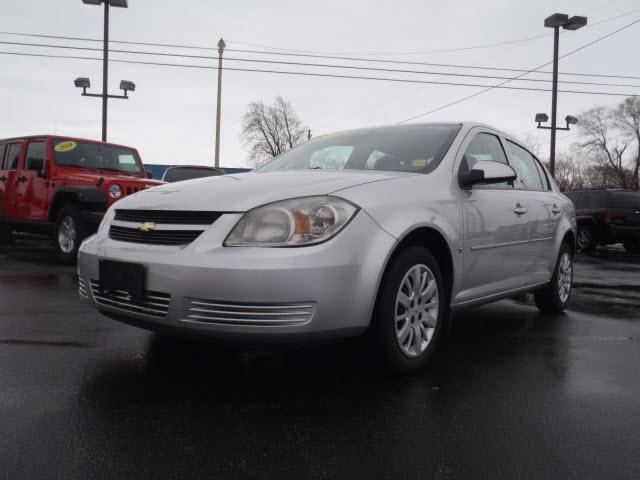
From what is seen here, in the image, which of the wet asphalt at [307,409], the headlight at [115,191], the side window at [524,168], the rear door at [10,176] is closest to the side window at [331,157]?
the wet asphalt at [307,409]

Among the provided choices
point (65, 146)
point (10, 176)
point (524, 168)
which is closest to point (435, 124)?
point (524, 168)

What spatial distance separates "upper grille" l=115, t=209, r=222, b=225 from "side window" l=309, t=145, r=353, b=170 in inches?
54.0

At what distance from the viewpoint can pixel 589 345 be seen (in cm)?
416

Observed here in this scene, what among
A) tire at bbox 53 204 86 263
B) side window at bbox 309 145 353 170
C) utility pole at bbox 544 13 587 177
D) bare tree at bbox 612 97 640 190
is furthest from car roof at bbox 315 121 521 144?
bare tree at bbox 612 97 640 190

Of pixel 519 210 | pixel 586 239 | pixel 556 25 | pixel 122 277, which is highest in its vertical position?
pixel 556 25

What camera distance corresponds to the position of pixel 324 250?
2.71 meters

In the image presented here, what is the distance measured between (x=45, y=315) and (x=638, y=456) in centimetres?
418

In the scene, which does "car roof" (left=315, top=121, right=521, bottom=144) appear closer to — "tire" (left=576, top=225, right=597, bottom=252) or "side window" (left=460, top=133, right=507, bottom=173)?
"side window" (left=460, top=133, right=507, bottom=173)

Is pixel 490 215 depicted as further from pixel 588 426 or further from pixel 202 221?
pixel 202 221

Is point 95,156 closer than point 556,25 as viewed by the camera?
Yes

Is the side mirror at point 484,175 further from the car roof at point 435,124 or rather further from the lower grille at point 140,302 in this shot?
the lower grille at point 140,302

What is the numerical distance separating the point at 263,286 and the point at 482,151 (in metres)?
2.31

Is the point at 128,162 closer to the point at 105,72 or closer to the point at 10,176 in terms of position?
the point at 10,176

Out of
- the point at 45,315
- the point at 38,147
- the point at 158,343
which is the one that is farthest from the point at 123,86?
the point at 158,343
